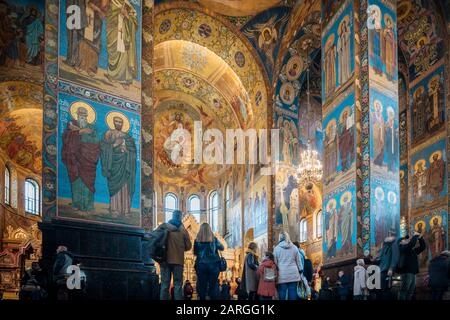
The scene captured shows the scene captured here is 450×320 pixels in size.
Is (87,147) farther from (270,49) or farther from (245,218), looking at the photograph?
(245,218)

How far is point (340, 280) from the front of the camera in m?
14.8

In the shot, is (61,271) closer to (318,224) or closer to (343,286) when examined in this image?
(343,286)

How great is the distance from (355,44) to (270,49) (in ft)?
20.8

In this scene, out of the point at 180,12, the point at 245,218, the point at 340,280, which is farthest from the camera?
the point at 245,218

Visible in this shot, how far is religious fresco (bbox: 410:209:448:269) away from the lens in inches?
696

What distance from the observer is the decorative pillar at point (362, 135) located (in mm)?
14812

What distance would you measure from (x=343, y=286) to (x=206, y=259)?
17.2ft

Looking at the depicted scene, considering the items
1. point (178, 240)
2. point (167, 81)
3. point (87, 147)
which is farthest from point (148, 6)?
point (167, 81)

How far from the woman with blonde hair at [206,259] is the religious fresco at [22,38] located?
32.4 feet

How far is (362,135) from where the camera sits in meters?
15.2

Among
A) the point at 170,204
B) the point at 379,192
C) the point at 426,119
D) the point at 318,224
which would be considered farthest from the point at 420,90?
the point at 170,204

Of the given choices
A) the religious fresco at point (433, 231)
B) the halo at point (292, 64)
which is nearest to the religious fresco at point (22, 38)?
the halo at point (292, 64)

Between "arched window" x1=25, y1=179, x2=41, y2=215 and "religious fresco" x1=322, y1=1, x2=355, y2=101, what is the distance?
17124mm

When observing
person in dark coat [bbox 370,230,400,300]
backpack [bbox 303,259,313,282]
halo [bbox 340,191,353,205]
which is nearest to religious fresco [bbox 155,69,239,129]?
halo [bbox 340,191,353,205]
